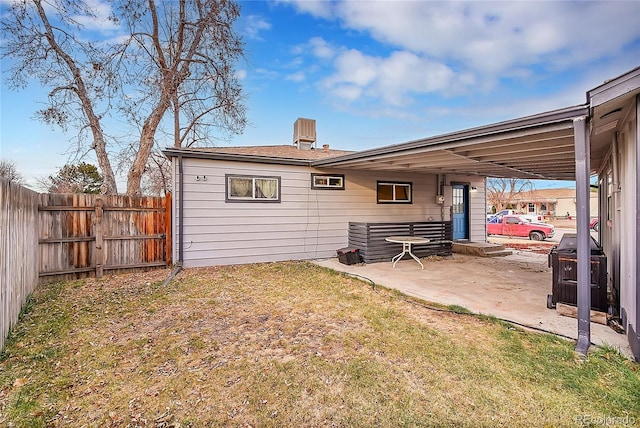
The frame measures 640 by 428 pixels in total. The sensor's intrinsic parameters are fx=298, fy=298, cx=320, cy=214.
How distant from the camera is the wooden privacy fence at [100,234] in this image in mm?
5527

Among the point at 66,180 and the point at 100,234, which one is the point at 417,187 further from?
the point at 66,180

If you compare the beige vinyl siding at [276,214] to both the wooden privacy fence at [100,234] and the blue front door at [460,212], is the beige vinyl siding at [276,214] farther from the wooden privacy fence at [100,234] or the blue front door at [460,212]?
the blue front door at [460,212]

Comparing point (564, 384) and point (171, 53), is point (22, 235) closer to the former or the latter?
point (564, 384)

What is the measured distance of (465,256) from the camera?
8547mm

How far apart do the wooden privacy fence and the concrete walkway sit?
380 cm

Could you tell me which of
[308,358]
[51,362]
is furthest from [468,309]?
[51,362]

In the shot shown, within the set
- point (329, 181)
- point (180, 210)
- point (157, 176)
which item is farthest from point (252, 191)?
point (157, 176)

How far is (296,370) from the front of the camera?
2.54 meters

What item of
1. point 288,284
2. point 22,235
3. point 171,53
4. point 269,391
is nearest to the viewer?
point 269,391

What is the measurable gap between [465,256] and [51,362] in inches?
347

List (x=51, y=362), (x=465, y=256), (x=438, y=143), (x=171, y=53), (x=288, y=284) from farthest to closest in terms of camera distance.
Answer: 1. (x=171, y=53)
2. (x=465, y=256)
3. (x=288, y=284)
4. (x=438, y=143)
5. (x=51, y=362)

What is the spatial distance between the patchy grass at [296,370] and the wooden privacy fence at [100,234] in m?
1.85

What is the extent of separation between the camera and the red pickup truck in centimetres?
1416

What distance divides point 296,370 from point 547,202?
39.3 meters
